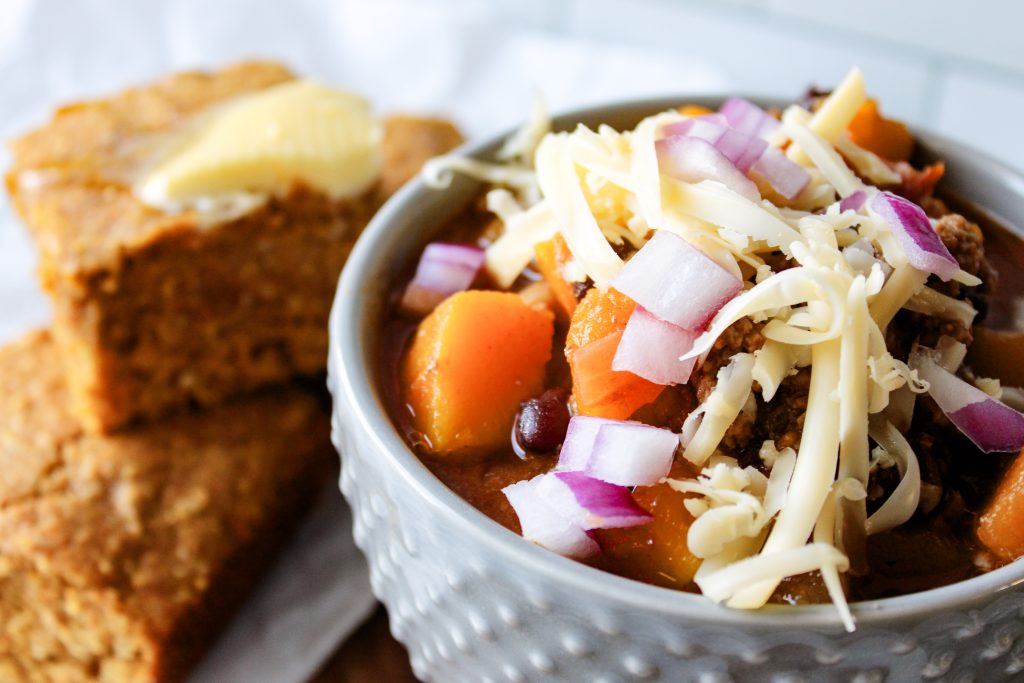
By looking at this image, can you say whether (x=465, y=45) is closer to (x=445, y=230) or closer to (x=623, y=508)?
(x=445, y=230)

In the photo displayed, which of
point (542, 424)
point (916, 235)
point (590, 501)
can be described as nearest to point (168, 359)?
point (542, 424)

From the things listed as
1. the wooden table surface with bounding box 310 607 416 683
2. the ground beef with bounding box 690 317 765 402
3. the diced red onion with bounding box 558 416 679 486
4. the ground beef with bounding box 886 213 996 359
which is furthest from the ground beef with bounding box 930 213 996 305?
the wooden table surface with bounding box 310 607 416 683

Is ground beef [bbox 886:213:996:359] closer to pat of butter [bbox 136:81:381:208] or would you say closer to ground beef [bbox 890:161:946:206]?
ground beef [bbox 890:161:946:206]

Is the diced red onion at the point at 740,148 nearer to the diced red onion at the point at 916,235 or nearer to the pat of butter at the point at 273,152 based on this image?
the diced red onion at the point at 916,235

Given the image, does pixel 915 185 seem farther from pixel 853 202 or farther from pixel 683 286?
pixel 683 286

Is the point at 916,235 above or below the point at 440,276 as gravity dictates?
above
